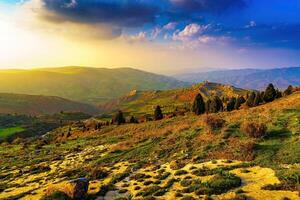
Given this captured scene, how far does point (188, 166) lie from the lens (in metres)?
31.9

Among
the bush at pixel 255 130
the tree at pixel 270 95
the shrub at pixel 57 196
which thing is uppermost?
the tree at pixel 270 95

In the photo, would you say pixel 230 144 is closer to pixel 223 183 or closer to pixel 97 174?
pixel 223 183

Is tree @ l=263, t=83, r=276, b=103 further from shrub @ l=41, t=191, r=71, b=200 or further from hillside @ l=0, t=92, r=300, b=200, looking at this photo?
shrub @ l=41, t=191, r=71, b=200

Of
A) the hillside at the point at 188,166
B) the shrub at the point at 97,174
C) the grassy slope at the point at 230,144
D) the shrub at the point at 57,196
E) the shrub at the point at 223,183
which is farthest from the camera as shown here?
the shrub at the point at 97,174

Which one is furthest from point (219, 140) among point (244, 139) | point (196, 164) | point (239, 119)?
point (239, 119)

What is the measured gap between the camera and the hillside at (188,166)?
23984 mm

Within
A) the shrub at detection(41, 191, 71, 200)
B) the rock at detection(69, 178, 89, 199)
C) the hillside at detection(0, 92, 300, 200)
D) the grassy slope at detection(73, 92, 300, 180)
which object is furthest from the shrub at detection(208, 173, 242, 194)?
the shrub at detection(41, 191, 71, 200)

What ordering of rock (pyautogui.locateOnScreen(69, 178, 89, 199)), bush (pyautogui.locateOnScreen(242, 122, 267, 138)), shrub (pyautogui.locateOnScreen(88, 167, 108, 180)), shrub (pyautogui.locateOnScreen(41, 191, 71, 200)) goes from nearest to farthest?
1. shrub (pyautogui.locateOnScreen(41, 191, 71, 200))
2. rock (pyautogui.locateOnScreen(69, 178, 89, 199))
3. shrub (pyautogui.locateOnScreen(88, 167, 108, 180))
4. bush (pyautogui.locateOnScreen(242, 122, 267, 138))

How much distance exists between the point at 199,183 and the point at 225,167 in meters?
4.88

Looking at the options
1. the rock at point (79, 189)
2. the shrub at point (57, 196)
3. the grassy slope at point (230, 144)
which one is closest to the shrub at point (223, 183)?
the grassy slope at point (230, 144)

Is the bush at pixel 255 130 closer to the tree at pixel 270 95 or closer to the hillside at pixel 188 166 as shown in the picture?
the hillside at pixel 188 166

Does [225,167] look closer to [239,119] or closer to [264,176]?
[264,176]

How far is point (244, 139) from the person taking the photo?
120 feet

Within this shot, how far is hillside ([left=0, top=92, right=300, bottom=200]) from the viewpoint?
2398cm
